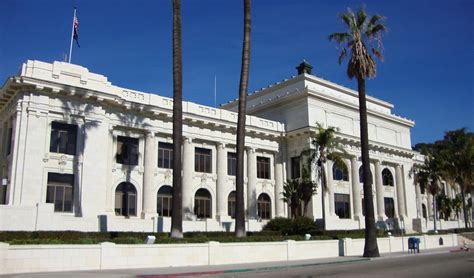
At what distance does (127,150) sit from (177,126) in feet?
47.7

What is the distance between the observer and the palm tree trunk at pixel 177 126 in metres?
23.7

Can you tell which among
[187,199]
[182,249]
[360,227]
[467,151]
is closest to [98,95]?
[187,199]

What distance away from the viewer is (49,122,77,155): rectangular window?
108ft

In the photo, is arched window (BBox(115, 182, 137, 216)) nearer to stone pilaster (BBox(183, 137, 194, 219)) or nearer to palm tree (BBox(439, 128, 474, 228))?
stone pilaster (BBox(183, 137, 194, 219))

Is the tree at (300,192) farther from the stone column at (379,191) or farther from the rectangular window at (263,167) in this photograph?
the stone column at (379,191)

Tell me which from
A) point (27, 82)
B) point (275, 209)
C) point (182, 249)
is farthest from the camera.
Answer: point (275, 209)

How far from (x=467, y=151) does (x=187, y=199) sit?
131ft

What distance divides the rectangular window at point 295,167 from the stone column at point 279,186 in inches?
49.8

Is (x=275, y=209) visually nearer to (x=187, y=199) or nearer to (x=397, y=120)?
(x=187, y=199)

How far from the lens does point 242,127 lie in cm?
2828

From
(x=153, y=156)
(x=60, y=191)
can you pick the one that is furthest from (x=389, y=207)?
(x=60, y=191)

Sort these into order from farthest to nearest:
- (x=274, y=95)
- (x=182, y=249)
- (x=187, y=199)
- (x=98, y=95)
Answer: (x=274, y=95) < (x=187, y=199) < (x=98, y=95) < (x=182, y=249)

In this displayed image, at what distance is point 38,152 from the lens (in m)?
31.5

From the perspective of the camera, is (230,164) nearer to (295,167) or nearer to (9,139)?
(295,167)
